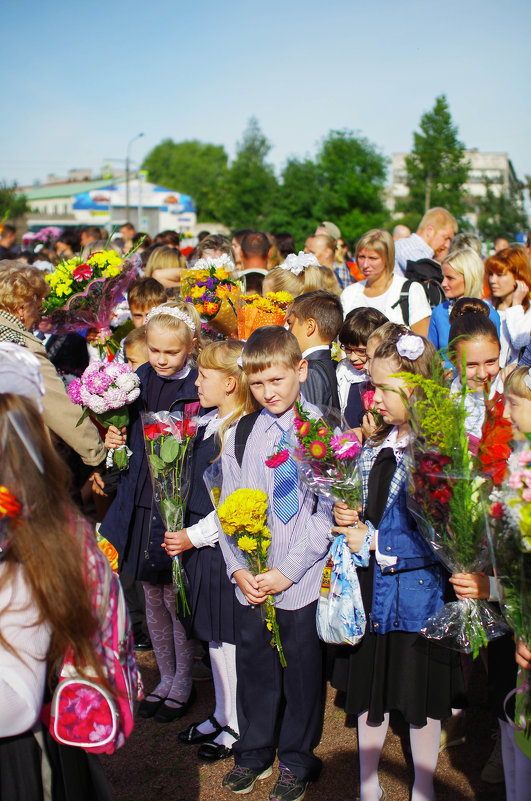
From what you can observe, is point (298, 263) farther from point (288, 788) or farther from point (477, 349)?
point (288, 788)

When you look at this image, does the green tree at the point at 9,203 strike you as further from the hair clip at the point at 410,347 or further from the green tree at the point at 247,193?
the green tree at the point at 247,193

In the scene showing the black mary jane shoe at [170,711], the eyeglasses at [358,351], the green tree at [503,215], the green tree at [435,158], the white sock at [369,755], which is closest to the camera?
the white sock at [369,755]

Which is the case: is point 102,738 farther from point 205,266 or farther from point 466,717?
point 205,266

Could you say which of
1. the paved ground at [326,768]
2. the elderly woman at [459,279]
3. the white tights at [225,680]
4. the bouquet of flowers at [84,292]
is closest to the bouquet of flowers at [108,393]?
the bouquet of flowers at [84,292]

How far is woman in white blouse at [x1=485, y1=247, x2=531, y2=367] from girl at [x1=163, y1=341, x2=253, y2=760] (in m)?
2.75

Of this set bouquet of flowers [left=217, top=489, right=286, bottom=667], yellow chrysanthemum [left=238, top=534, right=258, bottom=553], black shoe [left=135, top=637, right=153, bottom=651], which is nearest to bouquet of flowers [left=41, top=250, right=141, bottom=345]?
black shoe [left=135, top=637, right=153, bottom=651]

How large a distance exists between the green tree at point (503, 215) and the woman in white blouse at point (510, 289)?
43.4 metres

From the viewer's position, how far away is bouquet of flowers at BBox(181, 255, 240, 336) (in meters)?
5.01

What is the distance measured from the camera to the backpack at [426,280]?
596 cm

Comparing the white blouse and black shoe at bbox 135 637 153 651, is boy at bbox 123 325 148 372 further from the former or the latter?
the white blouse

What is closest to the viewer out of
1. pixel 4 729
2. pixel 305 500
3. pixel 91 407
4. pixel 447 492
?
pixel 4 729

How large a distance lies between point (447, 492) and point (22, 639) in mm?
1641

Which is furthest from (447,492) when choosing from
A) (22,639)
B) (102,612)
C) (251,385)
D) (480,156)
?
(480,156)

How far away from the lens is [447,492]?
8.75 feet
